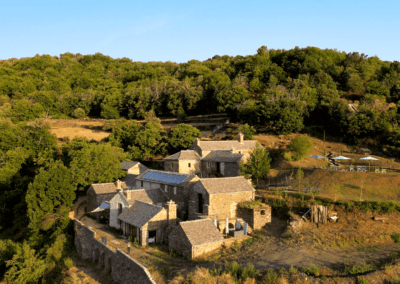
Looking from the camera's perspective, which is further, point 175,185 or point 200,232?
point 175,185

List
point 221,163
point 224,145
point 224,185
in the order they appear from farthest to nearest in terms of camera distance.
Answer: point 224,145 → point 221,163 → point 224,185

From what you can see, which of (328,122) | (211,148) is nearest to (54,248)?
(211,148)

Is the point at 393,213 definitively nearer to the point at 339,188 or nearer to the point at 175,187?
the point at 339,188

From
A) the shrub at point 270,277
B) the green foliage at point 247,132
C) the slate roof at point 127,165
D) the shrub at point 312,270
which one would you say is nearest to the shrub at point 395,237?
the shrub at point 312,270

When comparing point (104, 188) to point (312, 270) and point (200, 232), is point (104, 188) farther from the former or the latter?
point (312, 270)

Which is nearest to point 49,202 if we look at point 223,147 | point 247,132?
point 223,147

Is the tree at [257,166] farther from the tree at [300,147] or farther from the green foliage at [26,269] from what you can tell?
the green foliage at [26,269]
